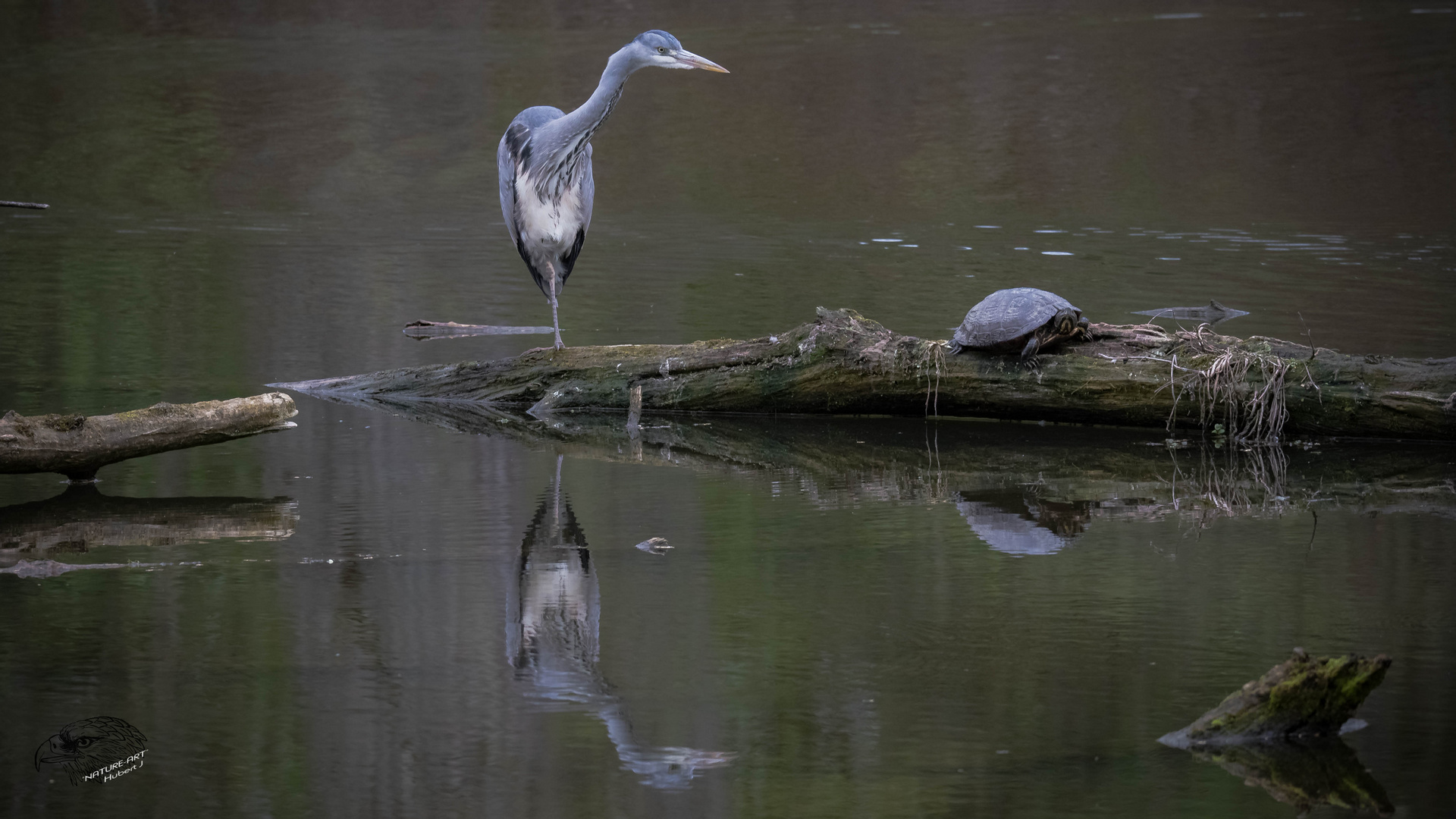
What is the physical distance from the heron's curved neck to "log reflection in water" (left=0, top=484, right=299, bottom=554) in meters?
2.75

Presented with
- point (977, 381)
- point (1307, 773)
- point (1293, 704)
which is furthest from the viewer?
point (977, 381)

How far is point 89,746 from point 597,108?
4.93 m

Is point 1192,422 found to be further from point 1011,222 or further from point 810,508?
point 1011,222

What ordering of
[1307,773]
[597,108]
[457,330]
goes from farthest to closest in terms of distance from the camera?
[457,330] < [597,108] < [1307,773]

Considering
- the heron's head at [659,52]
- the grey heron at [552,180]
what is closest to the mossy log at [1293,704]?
the heron's head at [659,52]

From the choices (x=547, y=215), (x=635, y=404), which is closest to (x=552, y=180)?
(x=547, y=215)

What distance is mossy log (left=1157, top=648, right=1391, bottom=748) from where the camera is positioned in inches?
154

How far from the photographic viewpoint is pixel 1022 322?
25.0ft

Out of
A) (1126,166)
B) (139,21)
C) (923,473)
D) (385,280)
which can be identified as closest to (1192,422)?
(923,473)

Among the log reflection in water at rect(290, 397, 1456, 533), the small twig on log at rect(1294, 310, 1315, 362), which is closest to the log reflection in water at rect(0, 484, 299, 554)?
the log reflection in water at rect(290, 397, 1456, 533)

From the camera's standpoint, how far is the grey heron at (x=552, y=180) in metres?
8.36

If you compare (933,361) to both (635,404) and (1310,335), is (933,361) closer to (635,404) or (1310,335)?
(635,404)

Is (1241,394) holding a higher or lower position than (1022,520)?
higher

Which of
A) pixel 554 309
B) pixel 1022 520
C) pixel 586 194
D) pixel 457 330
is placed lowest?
pixel 1022 520
